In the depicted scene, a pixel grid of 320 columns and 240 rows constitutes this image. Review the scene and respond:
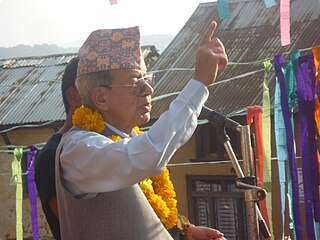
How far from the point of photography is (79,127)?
8.27 feet

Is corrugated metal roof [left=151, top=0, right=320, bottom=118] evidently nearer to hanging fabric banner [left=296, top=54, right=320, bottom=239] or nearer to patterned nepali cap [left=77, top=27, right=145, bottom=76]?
hanging fabric banner [left=296, top=54, right=320, bottom=239]

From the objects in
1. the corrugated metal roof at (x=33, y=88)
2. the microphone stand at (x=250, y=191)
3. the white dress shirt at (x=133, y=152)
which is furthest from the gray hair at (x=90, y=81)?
the corrugated metal roof at (x=33, y=88)

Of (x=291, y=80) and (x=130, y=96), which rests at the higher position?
(x=291, y=80)

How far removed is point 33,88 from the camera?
55.8 ft

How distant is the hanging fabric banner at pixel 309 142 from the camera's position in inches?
189

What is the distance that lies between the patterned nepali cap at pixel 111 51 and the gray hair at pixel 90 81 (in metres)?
0.02

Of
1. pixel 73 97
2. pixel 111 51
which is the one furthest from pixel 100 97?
pixel 73 97

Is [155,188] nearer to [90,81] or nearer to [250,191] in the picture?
[250,191]

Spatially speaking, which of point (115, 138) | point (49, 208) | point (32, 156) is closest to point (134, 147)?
point (115, 138)

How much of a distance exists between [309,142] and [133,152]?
9.82 ft

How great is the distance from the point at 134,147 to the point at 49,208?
2.46ft

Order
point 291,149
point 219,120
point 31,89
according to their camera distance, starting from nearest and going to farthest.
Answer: point 219,120 → point 291,149 → point 31,89

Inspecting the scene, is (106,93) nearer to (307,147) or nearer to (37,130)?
(307,147)

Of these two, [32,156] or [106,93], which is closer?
[106,93]
